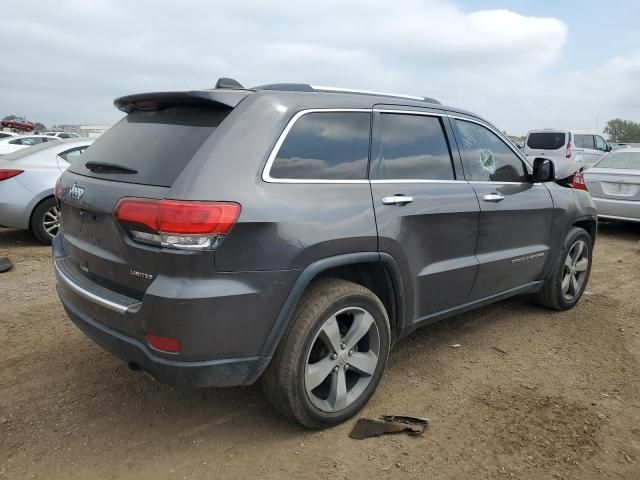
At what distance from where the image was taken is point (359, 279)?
2.97 m

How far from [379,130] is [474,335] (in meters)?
1.99

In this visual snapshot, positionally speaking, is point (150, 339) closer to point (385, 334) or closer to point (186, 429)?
point (186, 429)

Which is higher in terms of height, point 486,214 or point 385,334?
point 486,214

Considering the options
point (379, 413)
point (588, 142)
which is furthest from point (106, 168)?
point (588, 142)

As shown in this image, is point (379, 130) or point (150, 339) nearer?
point (150, 339)

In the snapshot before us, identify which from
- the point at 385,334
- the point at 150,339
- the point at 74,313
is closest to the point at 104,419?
the point at 74,313

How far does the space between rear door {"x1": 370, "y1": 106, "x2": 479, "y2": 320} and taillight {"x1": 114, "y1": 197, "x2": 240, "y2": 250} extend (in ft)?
3.00

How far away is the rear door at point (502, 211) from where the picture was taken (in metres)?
3.58

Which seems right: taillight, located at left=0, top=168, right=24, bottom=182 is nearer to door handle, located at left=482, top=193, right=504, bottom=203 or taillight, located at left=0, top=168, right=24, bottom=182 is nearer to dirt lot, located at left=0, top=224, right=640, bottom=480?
dirt lot, located at left=0, top=224, right=640, bottom=480

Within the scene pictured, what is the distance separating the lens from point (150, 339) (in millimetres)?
2309

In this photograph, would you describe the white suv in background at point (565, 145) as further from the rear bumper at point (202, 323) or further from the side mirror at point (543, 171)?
the rear bumper at point (202, 323)

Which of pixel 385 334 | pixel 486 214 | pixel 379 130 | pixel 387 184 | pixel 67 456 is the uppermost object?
pixel 379 130

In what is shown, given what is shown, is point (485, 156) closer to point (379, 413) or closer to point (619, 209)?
point (379, 413)

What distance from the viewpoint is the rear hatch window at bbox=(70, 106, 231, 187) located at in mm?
2434
